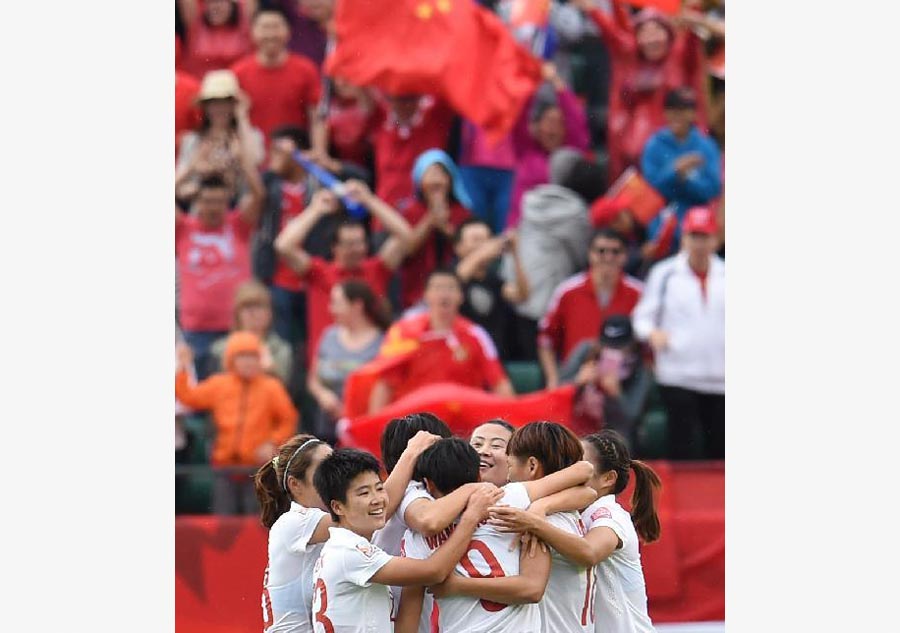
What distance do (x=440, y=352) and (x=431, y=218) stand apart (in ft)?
3.36

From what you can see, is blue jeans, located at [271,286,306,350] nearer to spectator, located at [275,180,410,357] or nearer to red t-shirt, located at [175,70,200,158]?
spectator, located at [275,180,410,357]

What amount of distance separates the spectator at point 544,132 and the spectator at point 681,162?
0.50m

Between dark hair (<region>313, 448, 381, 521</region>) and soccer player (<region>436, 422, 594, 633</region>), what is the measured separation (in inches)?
21.1

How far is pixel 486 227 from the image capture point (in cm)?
1017

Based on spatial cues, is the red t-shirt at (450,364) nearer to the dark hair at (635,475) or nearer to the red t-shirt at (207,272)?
the red t-shirt at (207,272)

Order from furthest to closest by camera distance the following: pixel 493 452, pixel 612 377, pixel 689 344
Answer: pixel 689 344 → pixel 612 377 → pixel 493 452

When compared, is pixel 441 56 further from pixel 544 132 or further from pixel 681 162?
pixel 681 162

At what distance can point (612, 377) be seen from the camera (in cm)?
994

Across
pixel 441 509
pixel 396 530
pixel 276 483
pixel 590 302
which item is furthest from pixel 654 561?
pixel 441 509

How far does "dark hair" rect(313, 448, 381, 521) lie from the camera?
17.2 feet

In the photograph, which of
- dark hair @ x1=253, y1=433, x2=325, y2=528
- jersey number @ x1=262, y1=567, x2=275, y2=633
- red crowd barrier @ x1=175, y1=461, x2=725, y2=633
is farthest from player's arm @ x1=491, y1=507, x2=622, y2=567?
red crowd barrier @ x1=175, y1=461, x2=725, y2=633

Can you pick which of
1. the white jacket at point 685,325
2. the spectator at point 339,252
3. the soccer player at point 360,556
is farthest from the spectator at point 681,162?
the soccer player at point 360,556

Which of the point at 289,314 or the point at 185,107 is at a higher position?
the point at 185,107

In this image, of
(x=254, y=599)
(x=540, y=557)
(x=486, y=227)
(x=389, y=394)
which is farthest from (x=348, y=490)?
(x=486, y=227)
